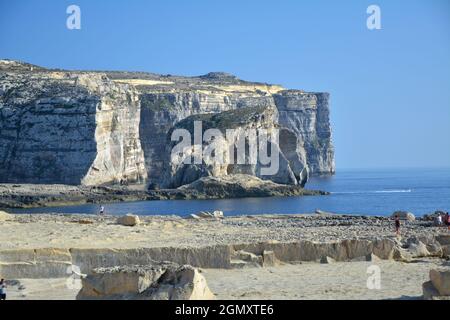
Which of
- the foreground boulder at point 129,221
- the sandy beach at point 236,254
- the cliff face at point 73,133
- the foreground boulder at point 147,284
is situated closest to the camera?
the foreground boulder at point 147,284

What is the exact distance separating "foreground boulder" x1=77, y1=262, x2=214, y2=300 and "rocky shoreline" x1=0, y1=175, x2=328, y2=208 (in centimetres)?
5663

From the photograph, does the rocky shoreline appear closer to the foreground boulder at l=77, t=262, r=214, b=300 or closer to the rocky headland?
the rocky headland

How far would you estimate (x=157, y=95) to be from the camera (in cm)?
12538

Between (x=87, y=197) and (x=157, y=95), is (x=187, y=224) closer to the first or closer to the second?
(x=87, y=197)

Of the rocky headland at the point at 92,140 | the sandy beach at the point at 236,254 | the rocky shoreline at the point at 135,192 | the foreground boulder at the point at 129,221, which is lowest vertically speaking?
the rocky shoreline at the point at 135,192

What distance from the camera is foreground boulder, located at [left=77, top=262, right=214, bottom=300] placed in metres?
12.9

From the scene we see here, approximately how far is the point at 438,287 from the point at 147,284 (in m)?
4.61

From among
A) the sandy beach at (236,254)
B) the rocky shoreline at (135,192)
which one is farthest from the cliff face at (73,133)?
the sandy beach at (236,254)

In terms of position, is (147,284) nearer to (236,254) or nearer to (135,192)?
(236,254)

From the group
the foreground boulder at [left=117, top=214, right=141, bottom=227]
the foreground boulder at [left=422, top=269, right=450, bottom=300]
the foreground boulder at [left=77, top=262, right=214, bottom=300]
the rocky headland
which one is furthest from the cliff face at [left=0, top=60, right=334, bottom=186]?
the foreground boulder at [left=422, top=269, right=450, bottom=300]

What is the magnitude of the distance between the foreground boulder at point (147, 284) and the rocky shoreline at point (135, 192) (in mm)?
56634

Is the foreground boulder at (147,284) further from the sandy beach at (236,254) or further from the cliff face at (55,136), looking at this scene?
the cliff face at (55,136)

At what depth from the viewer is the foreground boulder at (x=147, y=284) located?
1291 cm

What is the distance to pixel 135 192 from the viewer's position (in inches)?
3255
